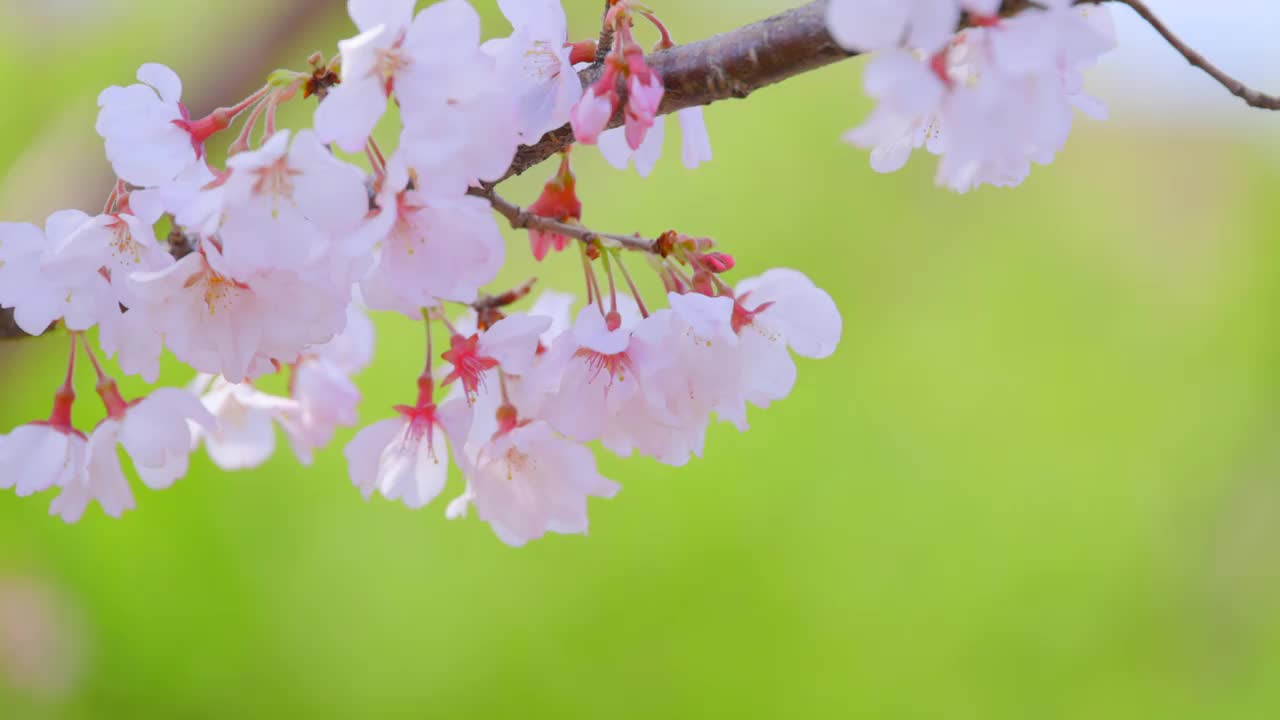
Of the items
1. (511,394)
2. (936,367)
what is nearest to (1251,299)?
(936,367)

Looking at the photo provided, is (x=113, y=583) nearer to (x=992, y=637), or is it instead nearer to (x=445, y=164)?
(x=992, y=637)

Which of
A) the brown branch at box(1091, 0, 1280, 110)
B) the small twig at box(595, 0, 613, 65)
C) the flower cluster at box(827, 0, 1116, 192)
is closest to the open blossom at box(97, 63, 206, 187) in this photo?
the small twig at box(595, 0, 613, 65)

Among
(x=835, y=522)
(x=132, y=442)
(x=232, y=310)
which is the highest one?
(x=232, y=310)

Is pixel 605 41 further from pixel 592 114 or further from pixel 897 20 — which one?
pixel 897 20

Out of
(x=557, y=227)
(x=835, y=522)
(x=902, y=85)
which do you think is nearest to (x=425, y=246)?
(x=557, y=227)

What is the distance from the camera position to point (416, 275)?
47cm

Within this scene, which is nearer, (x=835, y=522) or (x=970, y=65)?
(x=970, y=65)

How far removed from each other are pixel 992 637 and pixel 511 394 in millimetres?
2971

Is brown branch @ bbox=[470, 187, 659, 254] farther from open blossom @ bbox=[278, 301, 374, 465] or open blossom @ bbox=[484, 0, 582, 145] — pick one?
open blossom @ bbox=[278, 301, 374, 465]

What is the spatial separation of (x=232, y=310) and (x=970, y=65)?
1.20ft

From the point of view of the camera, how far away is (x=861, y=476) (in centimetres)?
322

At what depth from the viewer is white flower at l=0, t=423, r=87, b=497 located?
0.59m

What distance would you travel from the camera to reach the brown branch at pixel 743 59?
45 centimetres

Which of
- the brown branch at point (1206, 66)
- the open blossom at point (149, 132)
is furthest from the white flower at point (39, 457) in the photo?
the brown branch at point (1206, 66)
